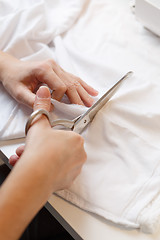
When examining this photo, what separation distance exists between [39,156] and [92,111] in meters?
0.16

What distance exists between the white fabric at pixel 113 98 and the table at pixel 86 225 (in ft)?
0.04

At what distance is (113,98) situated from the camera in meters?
0.62

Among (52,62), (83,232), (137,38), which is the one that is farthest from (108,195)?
(137,38)

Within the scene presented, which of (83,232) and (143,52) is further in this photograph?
(143,52)

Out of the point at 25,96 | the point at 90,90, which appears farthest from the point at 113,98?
the point at 25,96

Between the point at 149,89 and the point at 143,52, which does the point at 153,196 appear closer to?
the point at 149,89

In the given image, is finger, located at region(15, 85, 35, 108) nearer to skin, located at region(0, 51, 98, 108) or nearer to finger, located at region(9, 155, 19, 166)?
skin, located at region(0, 51, 98, 108)

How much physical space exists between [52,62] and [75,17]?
0.72ft

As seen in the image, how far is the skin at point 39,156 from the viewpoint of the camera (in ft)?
1.42

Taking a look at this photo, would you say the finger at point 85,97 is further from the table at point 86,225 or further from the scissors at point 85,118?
the table at point 86,225

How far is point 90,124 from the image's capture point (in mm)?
601

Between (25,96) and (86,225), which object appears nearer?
(86,225)

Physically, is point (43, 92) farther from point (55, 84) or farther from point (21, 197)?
point (21, 197)

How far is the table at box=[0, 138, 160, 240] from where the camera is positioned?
0.49 metres
